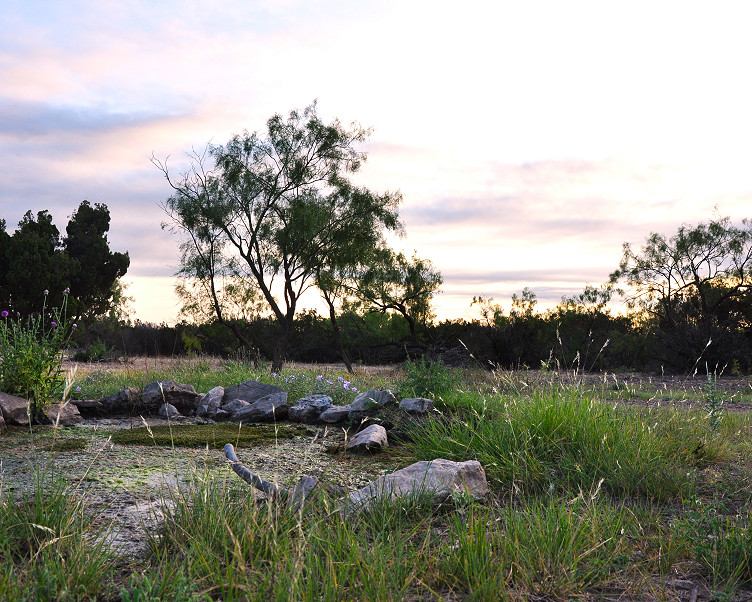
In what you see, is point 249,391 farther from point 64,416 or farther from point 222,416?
point 64,416

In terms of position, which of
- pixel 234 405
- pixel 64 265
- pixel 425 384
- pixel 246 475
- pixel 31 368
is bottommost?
pixel 234 405

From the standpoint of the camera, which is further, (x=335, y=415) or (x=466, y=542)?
(x=335, y=415)

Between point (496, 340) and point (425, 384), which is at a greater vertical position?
point (496, 340)

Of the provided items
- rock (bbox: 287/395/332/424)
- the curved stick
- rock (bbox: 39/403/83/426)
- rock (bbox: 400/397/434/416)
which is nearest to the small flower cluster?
rock (bbox: 287/395/332/424)

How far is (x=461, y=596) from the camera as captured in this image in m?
2.29

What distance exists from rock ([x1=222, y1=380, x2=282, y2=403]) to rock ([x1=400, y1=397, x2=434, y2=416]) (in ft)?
9.87

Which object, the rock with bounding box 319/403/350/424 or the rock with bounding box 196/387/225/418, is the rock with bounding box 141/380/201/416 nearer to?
the rock with bounding box 196/387/225/418

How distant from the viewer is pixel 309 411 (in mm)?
7348

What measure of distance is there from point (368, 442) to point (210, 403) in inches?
144

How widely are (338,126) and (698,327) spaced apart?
1078 centimetres

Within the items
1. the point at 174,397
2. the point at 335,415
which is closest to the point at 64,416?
the point at 174,397

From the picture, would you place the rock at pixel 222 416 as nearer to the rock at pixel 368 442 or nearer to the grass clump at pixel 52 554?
the rock at pixel 368 442

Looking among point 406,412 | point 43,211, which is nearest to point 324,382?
point 406,412

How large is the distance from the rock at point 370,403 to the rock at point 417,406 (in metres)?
0.42
